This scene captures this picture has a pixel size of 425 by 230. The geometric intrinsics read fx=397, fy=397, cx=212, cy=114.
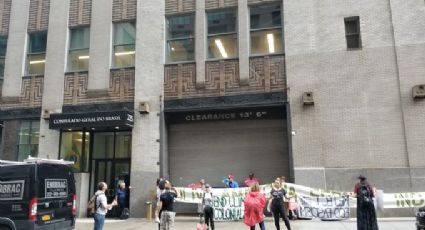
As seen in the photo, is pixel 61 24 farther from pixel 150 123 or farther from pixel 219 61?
pixel 219 61

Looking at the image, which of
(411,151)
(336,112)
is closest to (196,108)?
(336,112)

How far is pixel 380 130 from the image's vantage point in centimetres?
1636

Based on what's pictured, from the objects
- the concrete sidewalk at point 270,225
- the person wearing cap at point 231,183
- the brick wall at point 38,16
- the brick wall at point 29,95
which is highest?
the brick wall at point 38,16

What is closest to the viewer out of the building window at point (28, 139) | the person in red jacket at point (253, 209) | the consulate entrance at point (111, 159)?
the person in red jacket at point (253, 209)

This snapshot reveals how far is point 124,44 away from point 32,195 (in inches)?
449

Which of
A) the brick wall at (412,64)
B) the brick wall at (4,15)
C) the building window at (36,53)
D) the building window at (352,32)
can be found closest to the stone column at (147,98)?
the building window at (36,53)

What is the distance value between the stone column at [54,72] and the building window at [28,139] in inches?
24.0

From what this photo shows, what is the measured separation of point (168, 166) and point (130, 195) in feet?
7.21

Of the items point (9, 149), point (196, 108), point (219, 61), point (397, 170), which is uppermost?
point (219, 61)

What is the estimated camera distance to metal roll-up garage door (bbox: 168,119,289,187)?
1784cm

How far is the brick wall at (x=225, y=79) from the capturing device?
17688 millimetres

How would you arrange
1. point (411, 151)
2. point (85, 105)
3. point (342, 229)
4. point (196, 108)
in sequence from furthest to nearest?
point (85, 105), point (196, 108), point (411, 151), point (342, 229)

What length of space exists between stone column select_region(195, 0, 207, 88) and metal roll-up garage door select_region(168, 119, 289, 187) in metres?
2.20

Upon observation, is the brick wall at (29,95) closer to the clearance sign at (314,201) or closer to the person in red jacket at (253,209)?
the clearance sign at (314,201)
